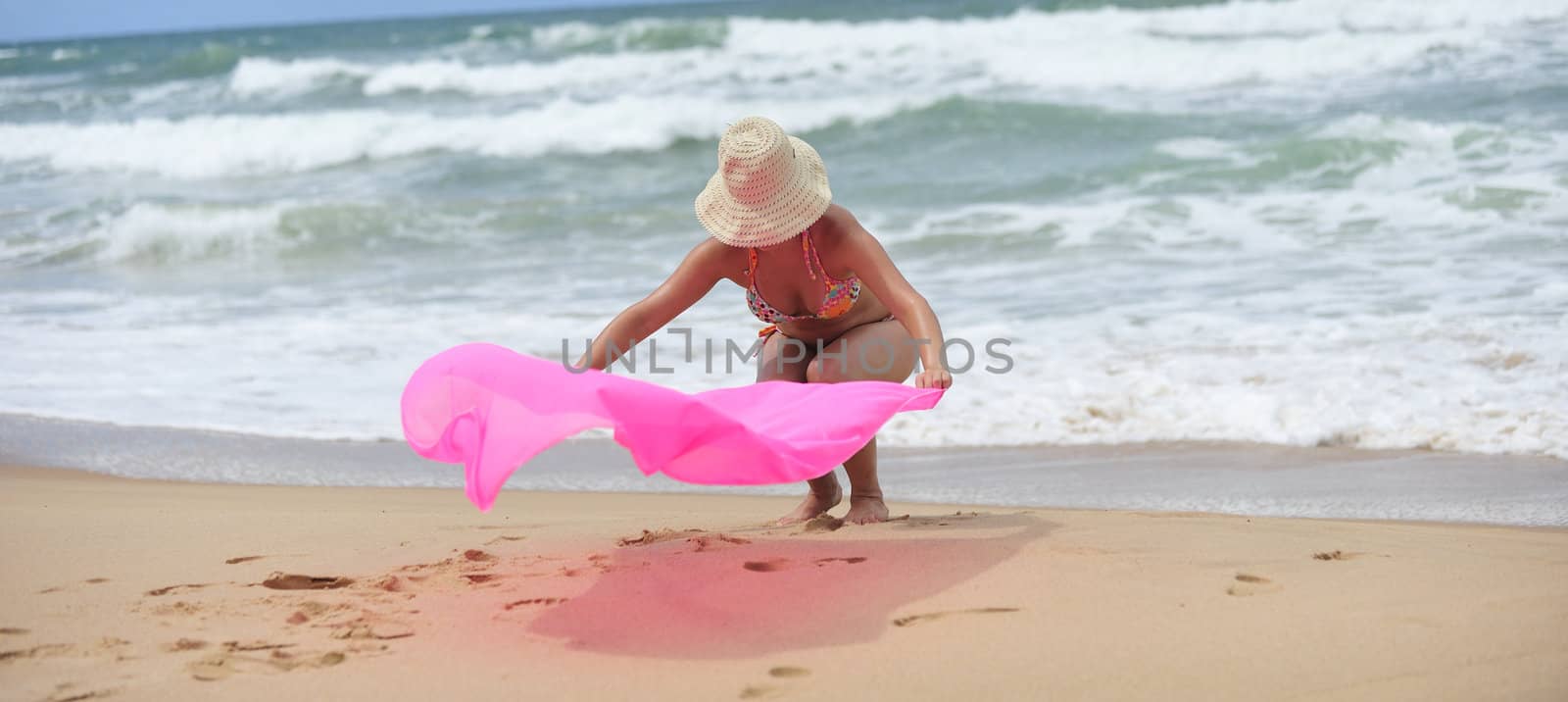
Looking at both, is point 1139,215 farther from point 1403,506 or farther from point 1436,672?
point 1436,672

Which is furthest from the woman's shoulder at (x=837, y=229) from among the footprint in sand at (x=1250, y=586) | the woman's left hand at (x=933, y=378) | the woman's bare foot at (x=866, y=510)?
the footprint in sand at (x=1250, y=586)

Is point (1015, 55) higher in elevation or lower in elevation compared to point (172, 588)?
higher

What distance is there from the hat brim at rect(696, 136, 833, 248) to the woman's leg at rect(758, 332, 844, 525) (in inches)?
17.2

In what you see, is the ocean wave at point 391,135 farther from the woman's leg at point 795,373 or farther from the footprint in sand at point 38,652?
the footprint in sand at point 38,652

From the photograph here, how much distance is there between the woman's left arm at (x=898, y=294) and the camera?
11.3 feet

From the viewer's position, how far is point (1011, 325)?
711 cm

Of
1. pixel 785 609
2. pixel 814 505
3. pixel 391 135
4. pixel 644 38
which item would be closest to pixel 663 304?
pixel 814 505

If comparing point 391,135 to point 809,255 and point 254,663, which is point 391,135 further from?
point 254,663

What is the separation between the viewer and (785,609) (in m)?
2.98

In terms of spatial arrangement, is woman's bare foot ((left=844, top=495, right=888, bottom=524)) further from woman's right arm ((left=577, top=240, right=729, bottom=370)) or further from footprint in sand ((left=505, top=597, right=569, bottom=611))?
footprint in sand ((left=505, top=597, right=569, bottom=611))

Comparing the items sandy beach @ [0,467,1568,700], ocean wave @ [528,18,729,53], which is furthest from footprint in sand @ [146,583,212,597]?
ocean wave @ [528,18,729,53]

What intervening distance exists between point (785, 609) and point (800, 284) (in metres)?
1.03

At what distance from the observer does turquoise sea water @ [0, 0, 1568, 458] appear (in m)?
5.91

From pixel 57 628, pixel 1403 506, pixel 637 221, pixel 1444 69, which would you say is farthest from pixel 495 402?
pixel 1444 69
